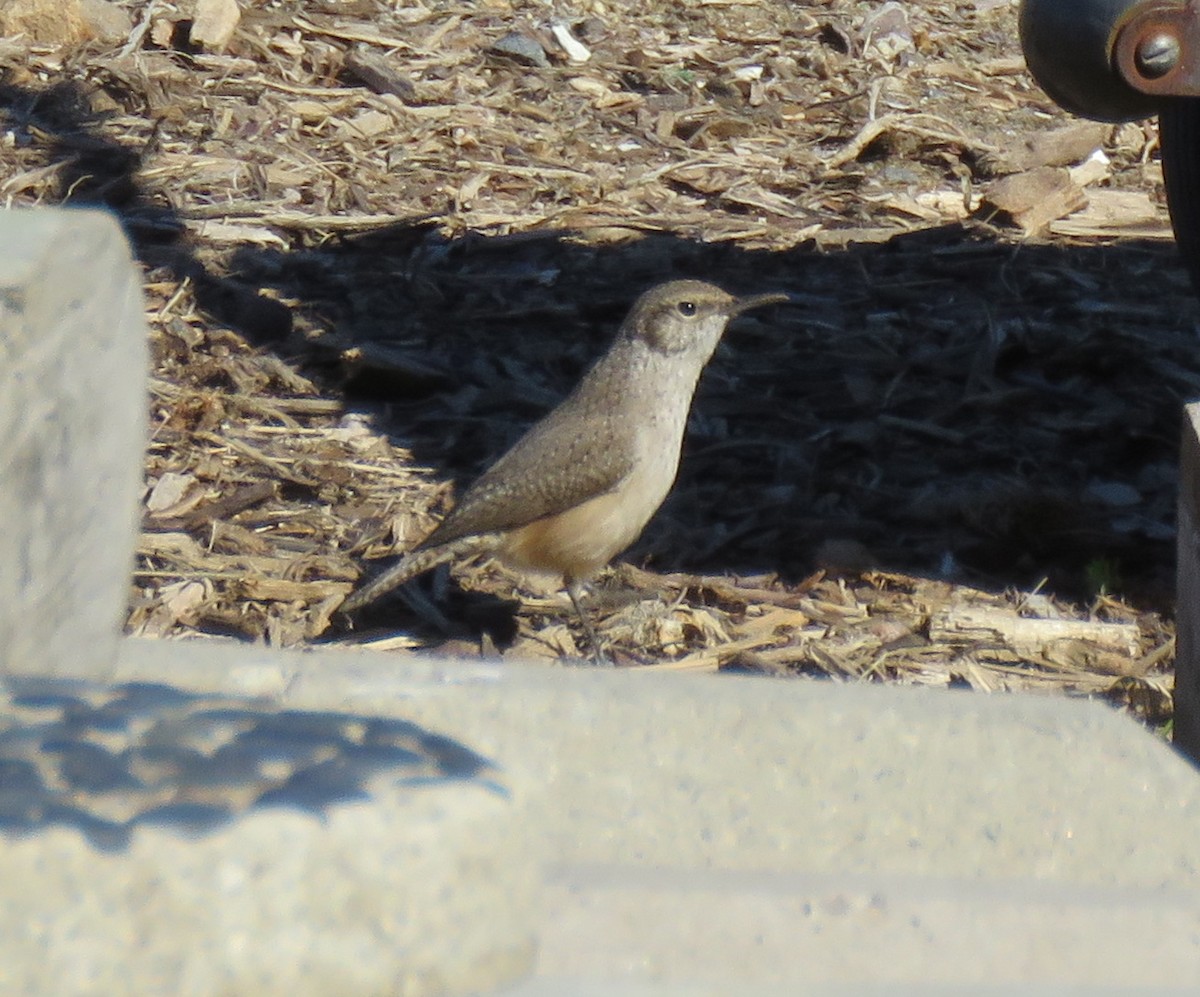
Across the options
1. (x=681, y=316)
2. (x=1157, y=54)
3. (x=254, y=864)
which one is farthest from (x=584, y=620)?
(x=254, y=864)

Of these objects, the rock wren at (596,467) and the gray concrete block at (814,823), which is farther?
the rock wren at (596,467)

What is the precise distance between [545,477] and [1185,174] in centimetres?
253

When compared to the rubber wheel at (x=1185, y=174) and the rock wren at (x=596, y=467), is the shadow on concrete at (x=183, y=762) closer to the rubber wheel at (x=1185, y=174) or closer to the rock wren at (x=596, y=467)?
the rock wren at (x=596, y=467)

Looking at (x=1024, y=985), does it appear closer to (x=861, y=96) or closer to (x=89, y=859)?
(x=89, y=859)

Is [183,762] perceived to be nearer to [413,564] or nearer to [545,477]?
[413,564]

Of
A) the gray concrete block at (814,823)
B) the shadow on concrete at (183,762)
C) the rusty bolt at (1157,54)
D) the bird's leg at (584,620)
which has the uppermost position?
the rusty bolt at (1157,54)

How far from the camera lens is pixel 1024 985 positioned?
2146mm

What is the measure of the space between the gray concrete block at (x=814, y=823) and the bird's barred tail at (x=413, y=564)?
2991 millimetres

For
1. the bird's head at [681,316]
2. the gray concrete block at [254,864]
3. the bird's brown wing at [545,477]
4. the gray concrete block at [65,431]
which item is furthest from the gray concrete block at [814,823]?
the bird's head at [681,316]

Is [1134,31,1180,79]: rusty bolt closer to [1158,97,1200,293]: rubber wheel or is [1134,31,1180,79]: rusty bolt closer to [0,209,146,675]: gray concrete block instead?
[1158,97,1200,293]: rubber wheel

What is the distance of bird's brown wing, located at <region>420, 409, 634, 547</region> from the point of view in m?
6.35

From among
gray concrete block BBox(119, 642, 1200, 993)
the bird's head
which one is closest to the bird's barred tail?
the bird's head

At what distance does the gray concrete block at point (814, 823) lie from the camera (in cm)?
219

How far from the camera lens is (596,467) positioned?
6.49 m
